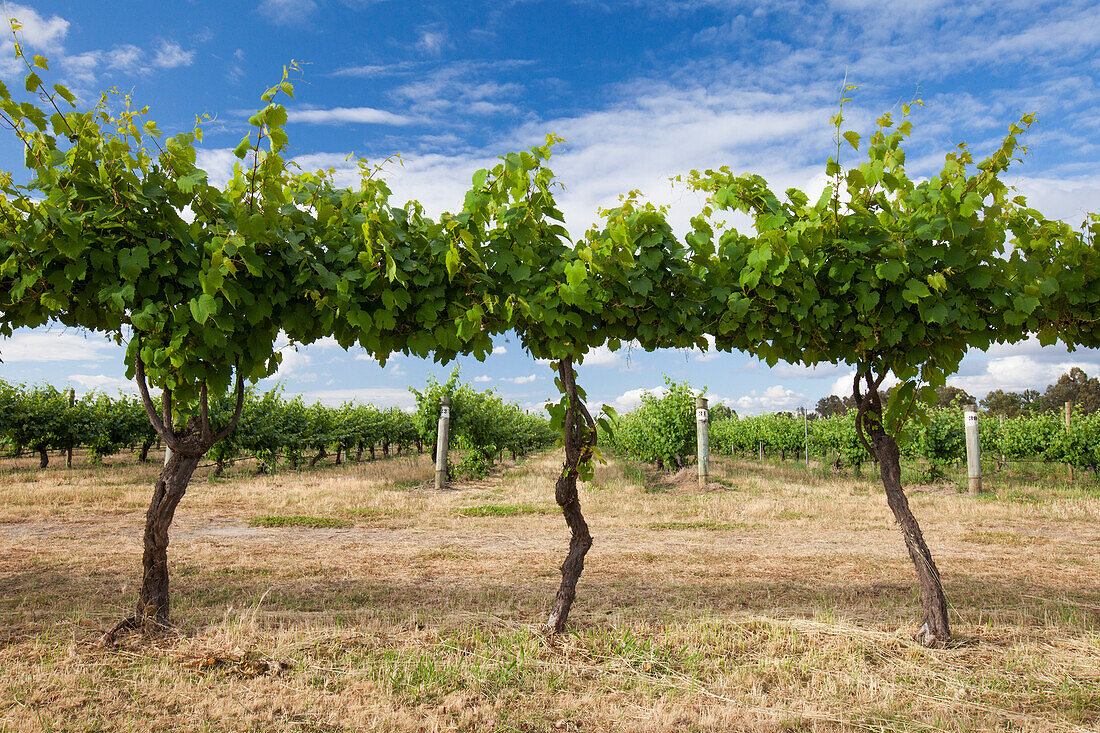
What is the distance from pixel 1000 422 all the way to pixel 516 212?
25.1 m

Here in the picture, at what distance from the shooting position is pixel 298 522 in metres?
10.8

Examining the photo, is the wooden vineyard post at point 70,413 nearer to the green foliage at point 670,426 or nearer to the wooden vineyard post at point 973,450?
the green foliage at point 670,426

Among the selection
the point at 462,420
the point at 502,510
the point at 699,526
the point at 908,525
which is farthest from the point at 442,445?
the point at 908,525

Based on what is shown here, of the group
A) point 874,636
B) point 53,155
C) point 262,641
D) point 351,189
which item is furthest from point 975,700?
point 53,155

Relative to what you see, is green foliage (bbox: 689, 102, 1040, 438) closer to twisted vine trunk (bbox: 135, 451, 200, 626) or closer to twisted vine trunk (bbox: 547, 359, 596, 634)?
twisted vine trunk (bbox: 547, 359, 596, 634)

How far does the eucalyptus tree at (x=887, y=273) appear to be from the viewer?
14.5 ft

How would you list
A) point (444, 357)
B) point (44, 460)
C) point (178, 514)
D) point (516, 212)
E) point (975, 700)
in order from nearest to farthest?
point (975, 700) → point (516, 212) → point (444, 357) → point (178, 514) → point (44, 460)

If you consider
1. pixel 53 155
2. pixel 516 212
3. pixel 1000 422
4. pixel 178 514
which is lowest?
pixel 178 514

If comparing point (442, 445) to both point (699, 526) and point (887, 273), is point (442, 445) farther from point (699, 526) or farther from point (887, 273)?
point (887, 273)

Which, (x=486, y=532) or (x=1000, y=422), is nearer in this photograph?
(x=486, y=532)

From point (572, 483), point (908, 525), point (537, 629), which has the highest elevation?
point (572, 483)

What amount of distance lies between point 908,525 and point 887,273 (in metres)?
2.08

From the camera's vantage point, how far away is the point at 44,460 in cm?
2117

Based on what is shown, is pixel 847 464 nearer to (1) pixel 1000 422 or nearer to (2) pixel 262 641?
(1) pixel 1000 422
